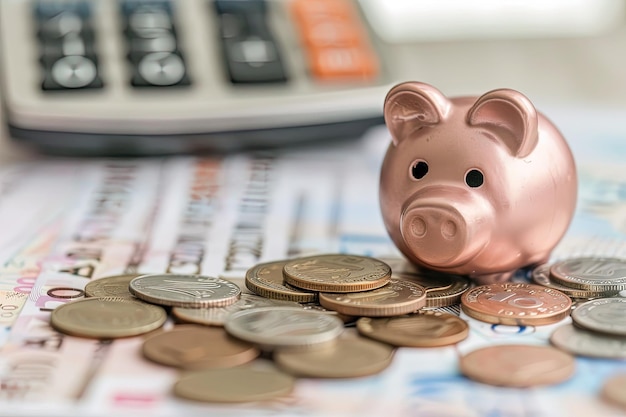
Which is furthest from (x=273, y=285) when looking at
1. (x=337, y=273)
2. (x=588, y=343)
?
(x=588, y=343)

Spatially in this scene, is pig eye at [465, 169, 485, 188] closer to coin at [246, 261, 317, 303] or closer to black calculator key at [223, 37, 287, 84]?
coin at [246, 261, 317, 303]

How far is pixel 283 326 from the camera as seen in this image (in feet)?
1.18

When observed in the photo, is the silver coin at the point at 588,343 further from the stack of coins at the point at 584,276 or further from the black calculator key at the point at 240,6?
the black calculator key at the point at 240,6

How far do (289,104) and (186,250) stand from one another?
190 millimetres

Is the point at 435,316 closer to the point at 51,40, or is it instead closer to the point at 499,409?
the point at 499,409

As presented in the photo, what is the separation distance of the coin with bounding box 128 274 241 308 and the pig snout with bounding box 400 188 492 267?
0.08 m

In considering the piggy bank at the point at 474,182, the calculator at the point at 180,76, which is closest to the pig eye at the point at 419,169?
the piggy bank at the point at 474,182

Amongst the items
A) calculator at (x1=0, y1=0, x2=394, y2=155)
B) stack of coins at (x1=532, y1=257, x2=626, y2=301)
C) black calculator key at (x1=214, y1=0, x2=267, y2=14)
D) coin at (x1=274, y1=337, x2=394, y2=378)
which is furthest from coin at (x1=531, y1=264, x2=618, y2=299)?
black calculator key at (x1=214, y1=0, x2=267, y2=14)

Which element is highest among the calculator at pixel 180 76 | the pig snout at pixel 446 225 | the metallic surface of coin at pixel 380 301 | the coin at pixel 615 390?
the calculator at pixel 180 76

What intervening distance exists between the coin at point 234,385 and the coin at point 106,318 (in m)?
0.05

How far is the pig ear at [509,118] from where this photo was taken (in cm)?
40

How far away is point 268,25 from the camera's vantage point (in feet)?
2.41

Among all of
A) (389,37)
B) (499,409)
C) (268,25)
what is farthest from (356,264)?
(389,37)

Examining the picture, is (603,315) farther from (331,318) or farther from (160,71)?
(160,71)
